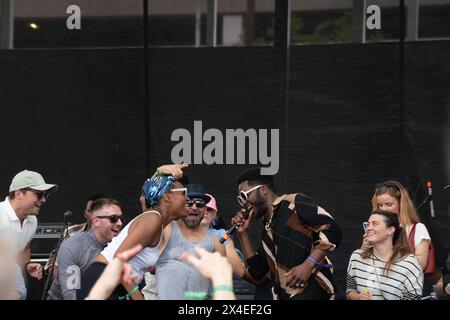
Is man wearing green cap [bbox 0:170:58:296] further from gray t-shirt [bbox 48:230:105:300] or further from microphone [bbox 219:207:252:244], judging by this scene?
microphone [bbox 219:207:252:244]

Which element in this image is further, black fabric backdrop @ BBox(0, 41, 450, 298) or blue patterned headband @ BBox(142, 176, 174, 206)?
black fabric backdrop @ BBox(0, 41, 450, 298)

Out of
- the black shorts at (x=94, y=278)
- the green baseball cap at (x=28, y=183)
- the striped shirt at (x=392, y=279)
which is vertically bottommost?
the striped shirt at (x=392, y=279)

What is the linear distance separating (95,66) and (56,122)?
0.60m

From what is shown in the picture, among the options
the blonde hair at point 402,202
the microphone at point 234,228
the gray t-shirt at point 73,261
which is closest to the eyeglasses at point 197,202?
the microphone at point 234,228

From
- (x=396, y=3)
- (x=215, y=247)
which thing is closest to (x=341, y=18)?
(x=396, y=3)

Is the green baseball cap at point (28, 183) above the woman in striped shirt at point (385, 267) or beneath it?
above

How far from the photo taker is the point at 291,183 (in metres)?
7.59

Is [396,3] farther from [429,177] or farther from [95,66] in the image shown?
[95,66]

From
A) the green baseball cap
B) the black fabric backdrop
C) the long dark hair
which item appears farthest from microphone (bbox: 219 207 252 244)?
the black fabric backdrop

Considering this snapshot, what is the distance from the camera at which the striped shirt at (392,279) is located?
5.62 metres

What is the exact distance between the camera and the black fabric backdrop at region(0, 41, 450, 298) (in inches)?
291

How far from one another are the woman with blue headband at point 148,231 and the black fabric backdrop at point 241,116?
7.34 ft

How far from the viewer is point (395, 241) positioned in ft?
19.1

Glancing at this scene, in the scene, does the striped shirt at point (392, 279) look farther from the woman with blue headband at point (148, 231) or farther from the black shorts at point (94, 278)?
the black shorts at point (94, 278)
